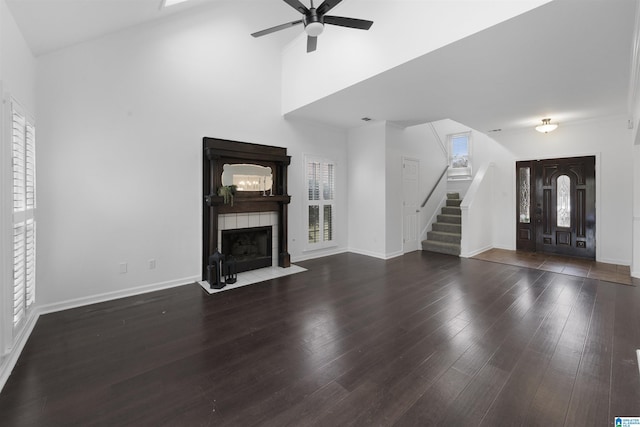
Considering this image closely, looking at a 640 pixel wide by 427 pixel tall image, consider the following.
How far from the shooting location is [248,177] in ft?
15.5

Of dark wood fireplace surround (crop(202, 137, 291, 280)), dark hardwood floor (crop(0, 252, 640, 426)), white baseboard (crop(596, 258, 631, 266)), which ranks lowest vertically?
dark hardwood floor (crop(0, 252, 640, 426))

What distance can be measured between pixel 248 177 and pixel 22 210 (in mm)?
2724

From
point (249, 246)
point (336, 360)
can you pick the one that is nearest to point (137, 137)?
point (249, 246)

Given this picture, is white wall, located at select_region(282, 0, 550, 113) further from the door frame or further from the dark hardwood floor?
the door frame

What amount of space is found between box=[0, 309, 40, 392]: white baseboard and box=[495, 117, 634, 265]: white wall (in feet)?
27.3

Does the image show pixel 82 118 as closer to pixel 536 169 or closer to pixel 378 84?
pixel 378 84

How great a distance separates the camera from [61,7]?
2439 millimetres

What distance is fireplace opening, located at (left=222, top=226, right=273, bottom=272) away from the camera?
4609 millimetres

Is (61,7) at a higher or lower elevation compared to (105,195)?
higher

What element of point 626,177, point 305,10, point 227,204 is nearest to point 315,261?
point 227,204

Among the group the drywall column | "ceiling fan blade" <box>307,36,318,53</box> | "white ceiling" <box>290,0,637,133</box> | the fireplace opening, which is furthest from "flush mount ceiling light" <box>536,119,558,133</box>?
the fireplace opening

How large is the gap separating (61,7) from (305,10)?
6.98 feet

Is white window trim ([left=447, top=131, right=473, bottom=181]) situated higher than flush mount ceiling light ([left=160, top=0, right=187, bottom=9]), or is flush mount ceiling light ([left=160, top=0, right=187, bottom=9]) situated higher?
flush mount ceiling light ([left=160, top=0, right=187, bottom=9])

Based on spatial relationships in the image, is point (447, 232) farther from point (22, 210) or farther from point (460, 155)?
point (22, 210)
